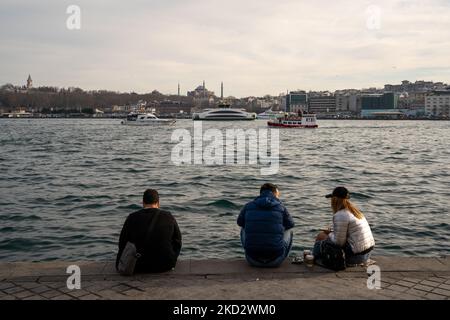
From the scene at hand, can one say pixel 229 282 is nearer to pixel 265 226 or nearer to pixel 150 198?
pixel 265 226

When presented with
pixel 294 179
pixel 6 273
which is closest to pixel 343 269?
pixel 6 273

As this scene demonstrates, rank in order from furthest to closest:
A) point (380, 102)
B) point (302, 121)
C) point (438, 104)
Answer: point (380, 102) → point (438, 104) → point (302, 121)

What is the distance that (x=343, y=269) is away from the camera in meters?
5.71

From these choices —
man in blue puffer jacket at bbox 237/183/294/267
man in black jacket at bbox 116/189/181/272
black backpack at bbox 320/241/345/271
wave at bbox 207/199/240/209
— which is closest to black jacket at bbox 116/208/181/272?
man in black jacket at bbox 116/189/181/272

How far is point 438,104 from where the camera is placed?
171250 millimetres

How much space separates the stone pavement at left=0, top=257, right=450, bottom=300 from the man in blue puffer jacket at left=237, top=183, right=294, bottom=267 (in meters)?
0.13

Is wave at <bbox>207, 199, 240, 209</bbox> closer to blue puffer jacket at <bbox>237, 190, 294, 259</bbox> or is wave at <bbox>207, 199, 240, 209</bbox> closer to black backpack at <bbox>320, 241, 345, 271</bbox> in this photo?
blue puffer jacket at <bbox>237, 190, 294, 259</bbox>

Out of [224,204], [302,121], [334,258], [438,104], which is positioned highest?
[438,104]

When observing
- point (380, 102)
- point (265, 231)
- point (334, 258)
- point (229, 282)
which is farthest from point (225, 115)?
point (229, 282)

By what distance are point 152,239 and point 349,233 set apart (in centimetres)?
216

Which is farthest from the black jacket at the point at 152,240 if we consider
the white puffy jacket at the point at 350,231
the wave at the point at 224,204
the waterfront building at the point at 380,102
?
the waterfront building at the point at 380,102
